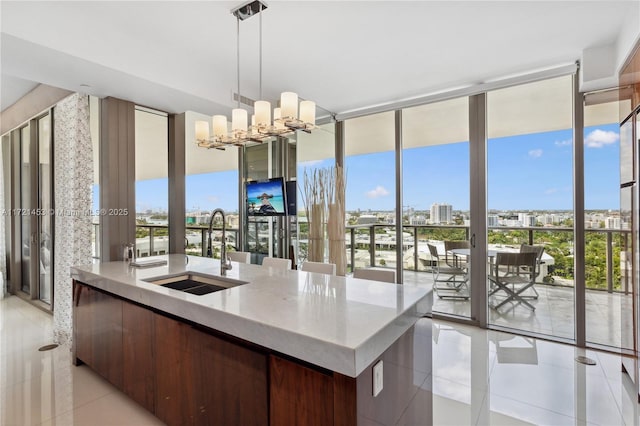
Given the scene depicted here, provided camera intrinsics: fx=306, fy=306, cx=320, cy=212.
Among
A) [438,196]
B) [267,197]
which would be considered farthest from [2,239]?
[438,196]

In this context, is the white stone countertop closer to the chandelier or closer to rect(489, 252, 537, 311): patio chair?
the chandelier

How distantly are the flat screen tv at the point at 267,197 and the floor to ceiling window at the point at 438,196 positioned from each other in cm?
172

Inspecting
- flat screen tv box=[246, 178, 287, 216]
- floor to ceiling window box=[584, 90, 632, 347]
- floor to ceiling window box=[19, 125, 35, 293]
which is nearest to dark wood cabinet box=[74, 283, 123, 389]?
flat screen tv box=[246, 178, 287, 216]

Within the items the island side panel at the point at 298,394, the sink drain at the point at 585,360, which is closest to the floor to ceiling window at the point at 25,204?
the island side panel at the point at 298,394

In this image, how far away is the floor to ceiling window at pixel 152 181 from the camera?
3633mm

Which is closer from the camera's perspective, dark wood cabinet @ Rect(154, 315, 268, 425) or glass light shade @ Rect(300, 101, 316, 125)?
dark wood cabinet @ Rect(154, 315, 268, 425)

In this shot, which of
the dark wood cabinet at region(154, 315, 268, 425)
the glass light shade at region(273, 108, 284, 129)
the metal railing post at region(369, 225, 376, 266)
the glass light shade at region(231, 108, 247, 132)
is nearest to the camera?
the dark wood cabinet at region(154, 315, 268, 425)

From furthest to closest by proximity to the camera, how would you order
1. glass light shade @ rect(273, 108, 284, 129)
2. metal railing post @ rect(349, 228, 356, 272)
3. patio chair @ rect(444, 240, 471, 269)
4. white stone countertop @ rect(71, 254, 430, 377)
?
metal railing post @ rect(349, 228, 356, 272) → patio chair @ rect(444, 240, 471, 269) → glass light shade @ rect(273, 108, 284, 129) → white stone countertop @ rect(71, 254, 430, 377)

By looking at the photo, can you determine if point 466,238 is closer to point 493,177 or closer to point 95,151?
point 493,177

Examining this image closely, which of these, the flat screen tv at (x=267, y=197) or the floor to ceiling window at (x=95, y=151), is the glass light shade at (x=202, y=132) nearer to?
the floor to ceiling window at (x=95, y=151)

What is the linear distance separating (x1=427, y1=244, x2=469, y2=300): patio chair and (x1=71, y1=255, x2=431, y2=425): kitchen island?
7.94 ft

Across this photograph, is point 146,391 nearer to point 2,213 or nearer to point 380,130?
point 380,130

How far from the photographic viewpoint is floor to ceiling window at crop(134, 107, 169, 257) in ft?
11.9

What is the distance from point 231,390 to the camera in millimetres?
1494
